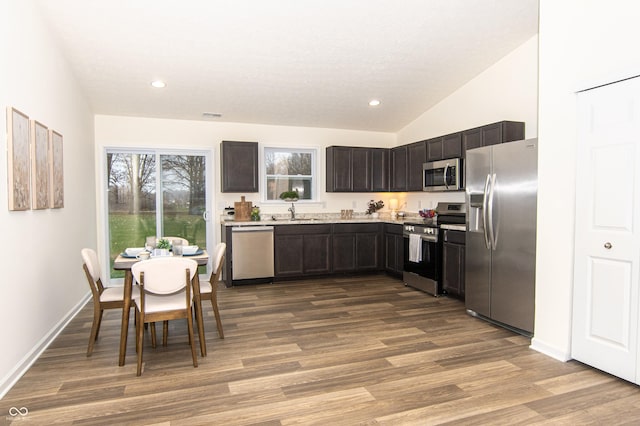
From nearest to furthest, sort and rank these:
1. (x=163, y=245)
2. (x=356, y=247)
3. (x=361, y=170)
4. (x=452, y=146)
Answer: (x=163, y=245)
(x=452, y=146)
(x=356, y=247)
(x=361, y=170)

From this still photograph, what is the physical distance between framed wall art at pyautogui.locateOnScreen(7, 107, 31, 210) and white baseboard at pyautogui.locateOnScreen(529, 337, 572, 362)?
4.21 m

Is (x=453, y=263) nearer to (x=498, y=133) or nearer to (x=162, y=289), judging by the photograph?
(x=498, y=133)

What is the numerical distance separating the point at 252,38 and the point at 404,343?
11.1 feet

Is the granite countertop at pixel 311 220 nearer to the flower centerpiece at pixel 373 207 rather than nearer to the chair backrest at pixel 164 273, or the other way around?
the flower centerpiece at pixel 373 207

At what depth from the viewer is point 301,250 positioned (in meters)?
6.24

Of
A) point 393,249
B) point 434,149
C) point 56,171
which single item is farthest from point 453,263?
point 56,171

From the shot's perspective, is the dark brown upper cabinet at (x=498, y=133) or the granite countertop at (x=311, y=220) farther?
the granite countertop at (x=311, y=220)

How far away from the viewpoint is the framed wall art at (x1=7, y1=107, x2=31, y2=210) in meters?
2.81

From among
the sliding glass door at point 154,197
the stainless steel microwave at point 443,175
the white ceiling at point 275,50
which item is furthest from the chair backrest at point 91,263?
the stainless steel microwave at point 443,175

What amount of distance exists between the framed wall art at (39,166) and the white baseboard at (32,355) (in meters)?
1.14

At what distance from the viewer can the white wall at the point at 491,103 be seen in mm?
4727

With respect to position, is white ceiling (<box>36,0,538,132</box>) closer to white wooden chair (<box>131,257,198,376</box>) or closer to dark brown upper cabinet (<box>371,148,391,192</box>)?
dark brown upper cabinet (<box>371,148,391,192</box>)

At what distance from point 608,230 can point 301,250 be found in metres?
4.07

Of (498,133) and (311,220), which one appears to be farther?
(311,220)
